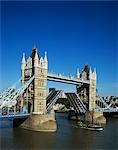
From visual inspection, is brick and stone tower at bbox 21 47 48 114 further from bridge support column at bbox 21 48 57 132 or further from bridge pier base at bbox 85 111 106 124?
bridge pier base at bbox 85 111 106 124

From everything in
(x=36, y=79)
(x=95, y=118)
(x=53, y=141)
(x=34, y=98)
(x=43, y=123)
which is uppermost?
(x=36, y=79)

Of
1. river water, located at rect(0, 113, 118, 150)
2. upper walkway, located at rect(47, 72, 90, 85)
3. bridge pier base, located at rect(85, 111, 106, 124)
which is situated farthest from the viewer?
bridge pier base, located at rect(85, 111, 106, 124)

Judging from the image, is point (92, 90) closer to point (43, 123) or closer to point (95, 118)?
point (95, 118)

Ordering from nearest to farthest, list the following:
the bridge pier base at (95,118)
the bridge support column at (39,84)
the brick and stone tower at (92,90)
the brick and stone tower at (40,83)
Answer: the bridge support column at (39,84), the brick and stone tower at (40,83), the bridge pier base at (95,118), the brick and stone tower at (92,90)

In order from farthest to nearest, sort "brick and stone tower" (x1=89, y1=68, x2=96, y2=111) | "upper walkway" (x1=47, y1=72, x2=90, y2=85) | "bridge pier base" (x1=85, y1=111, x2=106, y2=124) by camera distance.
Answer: "brick and stone tower" (x1=89, y1=68, x2=96, y2=111), "bridge pier base" (x1=85, y1=111, x2=106, y2=124), "upper walkway" (x1=47, y1=72, x2=90, y2=85)

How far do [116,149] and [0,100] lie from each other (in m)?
8.55

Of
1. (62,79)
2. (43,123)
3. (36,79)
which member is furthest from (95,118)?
(43,123)

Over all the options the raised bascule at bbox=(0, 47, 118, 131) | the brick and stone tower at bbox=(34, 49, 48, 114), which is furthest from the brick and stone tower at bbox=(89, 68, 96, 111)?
the brick and stone tower at bbox=(34, 49, 48, 114)

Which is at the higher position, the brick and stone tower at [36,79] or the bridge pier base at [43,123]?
the brick and stone tower at [36,79]

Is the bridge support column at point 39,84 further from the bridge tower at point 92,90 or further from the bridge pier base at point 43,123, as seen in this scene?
the bridge tower at point 92,90

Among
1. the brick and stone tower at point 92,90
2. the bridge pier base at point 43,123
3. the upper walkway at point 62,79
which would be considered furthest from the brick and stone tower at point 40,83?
the brick and stone tower at point 92,90

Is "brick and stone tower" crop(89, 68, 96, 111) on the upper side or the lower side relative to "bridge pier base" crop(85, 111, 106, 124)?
upper

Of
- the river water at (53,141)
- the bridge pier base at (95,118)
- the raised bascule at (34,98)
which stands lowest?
the river water at (53,141)

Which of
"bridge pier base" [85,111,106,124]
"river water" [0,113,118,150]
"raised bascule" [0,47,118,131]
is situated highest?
"raised bascule" [0,47,118,131]
